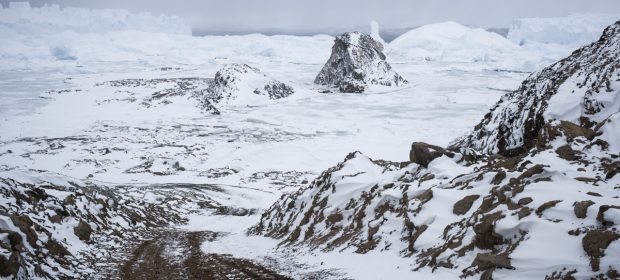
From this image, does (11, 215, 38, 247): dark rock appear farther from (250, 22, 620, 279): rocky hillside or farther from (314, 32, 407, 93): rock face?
(314, 32, 407, 93): rock face

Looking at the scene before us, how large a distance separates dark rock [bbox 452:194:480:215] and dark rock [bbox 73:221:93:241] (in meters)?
13.7

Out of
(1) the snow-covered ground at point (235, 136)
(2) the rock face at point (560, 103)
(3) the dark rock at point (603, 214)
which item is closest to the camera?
(3) the dark rock at point (603, 214)

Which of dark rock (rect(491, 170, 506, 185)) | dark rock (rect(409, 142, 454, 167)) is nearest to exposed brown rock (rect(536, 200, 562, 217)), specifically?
dark rock (rect(491, 170, 506, 185))

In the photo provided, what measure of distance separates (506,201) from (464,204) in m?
1.42

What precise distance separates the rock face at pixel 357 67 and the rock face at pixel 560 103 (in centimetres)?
14450

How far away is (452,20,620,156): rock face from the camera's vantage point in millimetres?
16156

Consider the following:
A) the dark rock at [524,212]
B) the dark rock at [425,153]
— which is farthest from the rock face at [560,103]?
the dark rock at [524,212]

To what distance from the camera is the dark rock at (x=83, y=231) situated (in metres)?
15.8

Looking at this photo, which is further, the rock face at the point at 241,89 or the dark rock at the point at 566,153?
the rock face at the point at 241,89

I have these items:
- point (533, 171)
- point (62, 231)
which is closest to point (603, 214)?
point (533, 171)

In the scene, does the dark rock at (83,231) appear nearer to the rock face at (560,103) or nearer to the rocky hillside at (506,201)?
the rocky hillside at (506,201)

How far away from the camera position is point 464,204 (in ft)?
35.4

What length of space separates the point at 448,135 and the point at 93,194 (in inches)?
3153

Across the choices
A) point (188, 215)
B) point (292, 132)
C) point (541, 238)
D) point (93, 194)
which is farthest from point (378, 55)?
point (541, 238)
